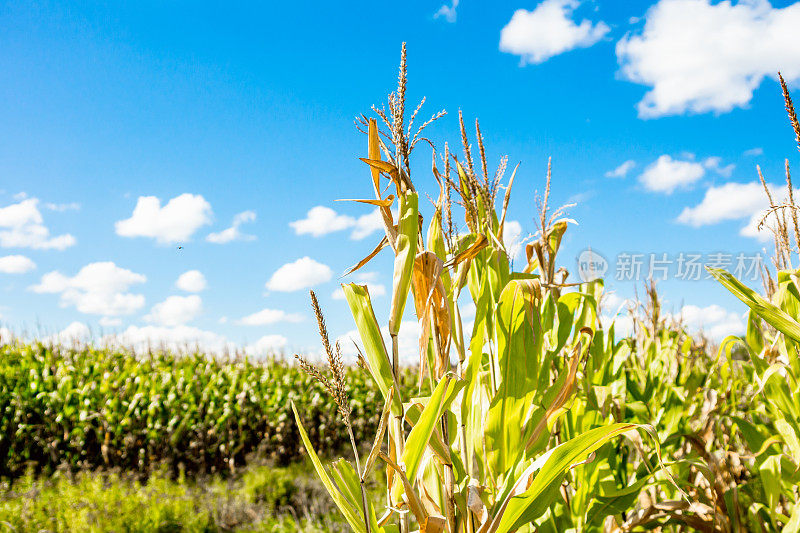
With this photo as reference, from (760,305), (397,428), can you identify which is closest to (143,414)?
(397,428)

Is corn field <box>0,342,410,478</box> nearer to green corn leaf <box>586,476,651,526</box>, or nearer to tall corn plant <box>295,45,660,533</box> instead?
green corn leaf <box>586,476,651,526</box>

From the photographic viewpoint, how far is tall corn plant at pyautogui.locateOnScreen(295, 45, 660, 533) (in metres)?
1.14

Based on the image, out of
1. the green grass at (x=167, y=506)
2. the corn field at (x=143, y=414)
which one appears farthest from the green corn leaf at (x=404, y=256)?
the corn field at (x=143, y=414)

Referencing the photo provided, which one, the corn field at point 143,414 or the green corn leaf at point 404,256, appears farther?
the corn field at point 143,414

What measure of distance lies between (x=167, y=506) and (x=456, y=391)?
11.9 feet

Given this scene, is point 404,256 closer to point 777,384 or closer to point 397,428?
point 397,428

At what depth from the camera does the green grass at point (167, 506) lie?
3758 mm

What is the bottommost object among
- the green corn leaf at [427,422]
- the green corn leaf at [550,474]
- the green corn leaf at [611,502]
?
the green corn leaf at [611,502]

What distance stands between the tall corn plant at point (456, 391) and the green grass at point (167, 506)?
2.78 m

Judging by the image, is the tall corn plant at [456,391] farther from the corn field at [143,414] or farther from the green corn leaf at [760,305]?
the corn field at [143,414]

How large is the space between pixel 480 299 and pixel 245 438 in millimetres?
5302

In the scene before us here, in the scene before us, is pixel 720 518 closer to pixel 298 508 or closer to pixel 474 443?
pixel 474 443

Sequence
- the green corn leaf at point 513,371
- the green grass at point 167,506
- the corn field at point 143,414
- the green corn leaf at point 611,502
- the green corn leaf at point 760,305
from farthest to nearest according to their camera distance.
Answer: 1. the corn field at point 143,414
2. the green grass at point 167,506
3. the green corn leaf at point 611,502
4. the green corn leaf at point 760,305
5. the green corn leaf at point 513,371

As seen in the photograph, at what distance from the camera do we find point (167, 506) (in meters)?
3.94
